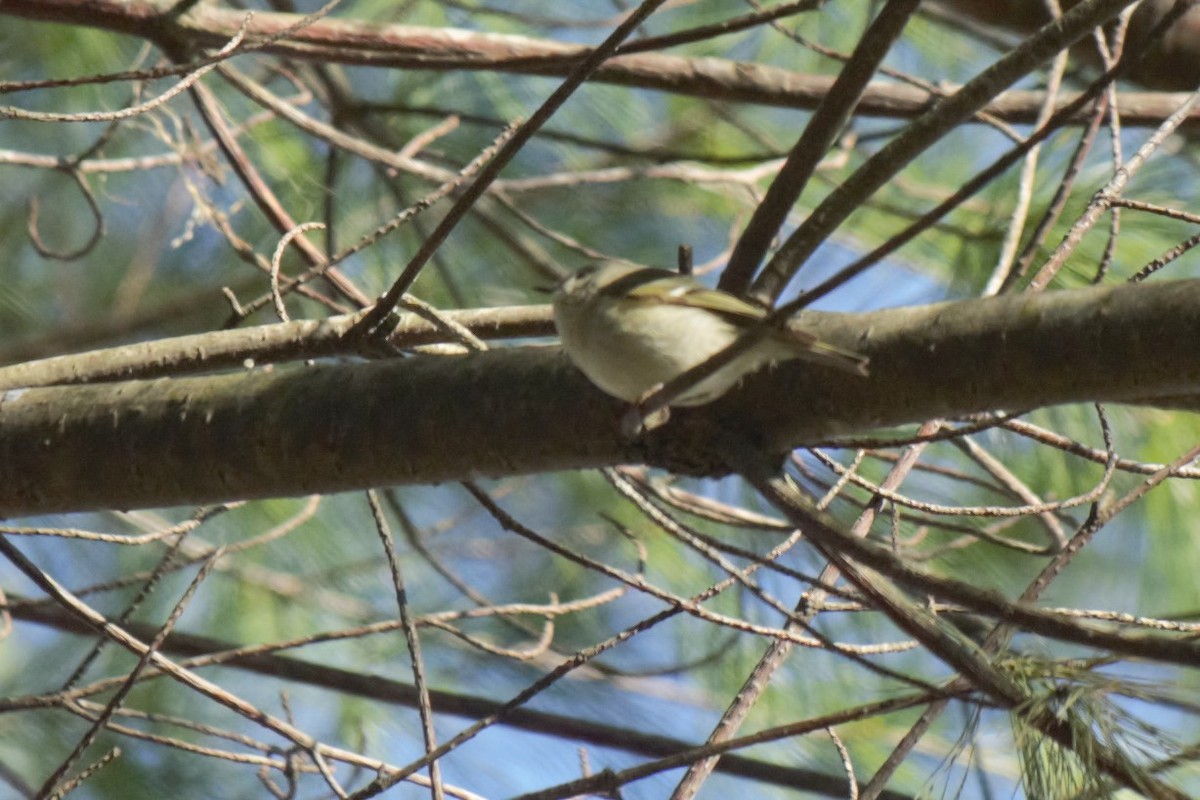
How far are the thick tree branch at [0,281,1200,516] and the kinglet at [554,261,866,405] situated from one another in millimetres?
32

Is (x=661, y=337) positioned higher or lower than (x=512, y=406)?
higher

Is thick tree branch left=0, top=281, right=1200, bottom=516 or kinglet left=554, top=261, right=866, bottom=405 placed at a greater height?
kinglet left=554, top=261, right=866, bottom=405

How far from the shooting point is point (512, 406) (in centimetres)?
167

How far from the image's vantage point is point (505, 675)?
13.4 ft

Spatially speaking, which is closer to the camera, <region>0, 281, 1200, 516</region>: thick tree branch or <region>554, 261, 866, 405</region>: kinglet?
<region>0, 281, 1200, 516</region>: thick tree branch

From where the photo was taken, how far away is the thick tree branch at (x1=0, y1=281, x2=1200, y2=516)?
1.37m

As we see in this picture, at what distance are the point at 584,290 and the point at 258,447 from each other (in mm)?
598

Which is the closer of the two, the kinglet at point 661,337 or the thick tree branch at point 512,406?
the thick tree branch at point 512,406

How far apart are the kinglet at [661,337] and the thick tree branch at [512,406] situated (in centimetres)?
3

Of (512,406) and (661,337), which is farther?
(661,337)

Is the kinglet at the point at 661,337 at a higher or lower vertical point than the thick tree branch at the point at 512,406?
higher

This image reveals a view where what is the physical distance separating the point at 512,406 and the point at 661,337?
0.83 ft

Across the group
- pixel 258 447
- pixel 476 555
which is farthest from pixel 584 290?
pixel 476 555

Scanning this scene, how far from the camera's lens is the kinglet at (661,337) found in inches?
60.1
